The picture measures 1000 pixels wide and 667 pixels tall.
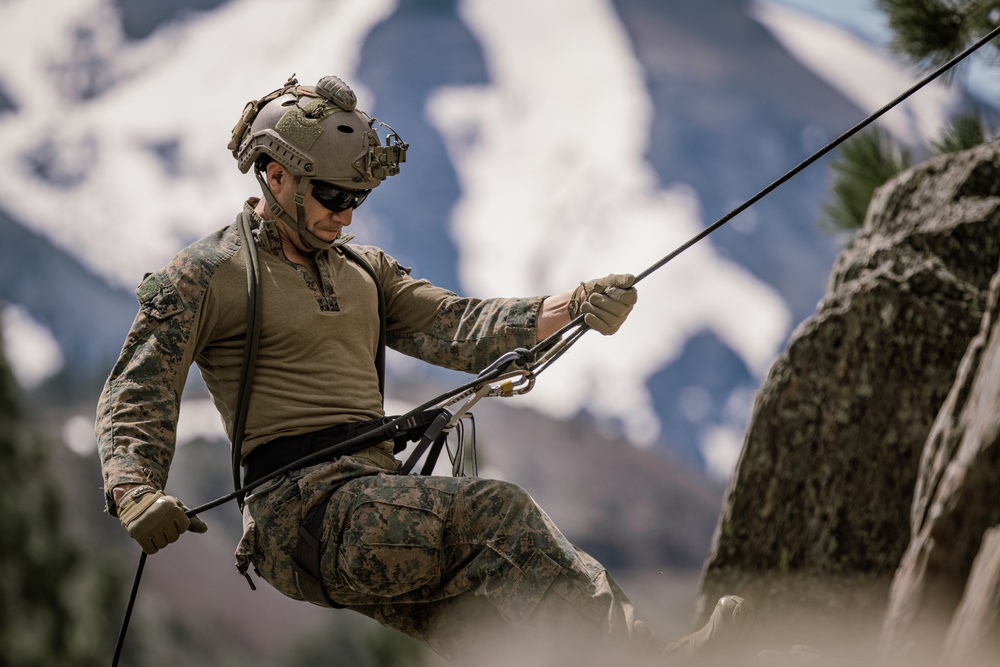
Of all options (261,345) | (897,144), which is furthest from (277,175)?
(897,144)

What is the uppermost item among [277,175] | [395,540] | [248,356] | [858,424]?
[277,175]

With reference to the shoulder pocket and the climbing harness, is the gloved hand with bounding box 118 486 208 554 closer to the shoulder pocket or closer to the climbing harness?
the climbing harness

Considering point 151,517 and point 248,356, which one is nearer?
point 151,517

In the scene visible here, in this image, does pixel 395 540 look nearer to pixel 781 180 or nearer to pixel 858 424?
pixel 781 180

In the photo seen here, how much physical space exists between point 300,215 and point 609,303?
110 centimetres

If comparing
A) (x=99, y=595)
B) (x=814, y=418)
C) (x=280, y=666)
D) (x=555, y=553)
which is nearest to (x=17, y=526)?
(x=99, y=595)

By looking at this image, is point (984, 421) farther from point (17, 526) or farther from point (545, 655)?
point (17, 526)

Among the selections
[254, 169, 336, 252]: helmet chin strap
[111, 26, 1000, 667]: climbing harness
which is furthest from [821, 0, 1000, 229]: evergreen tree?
[254, 169, 336, 252]: helmet chin strap

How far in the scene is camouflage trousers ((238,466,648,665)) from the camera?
3617 mm

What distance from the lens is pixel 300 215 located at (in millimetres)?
4195

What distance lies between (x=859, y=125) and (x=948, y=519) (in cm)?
184

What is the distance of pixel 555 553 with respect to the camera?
3.67 meters

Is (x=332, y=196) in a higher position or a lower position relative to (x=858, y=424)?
higher

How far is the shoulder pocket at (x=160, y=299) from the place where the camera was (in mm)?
3949
